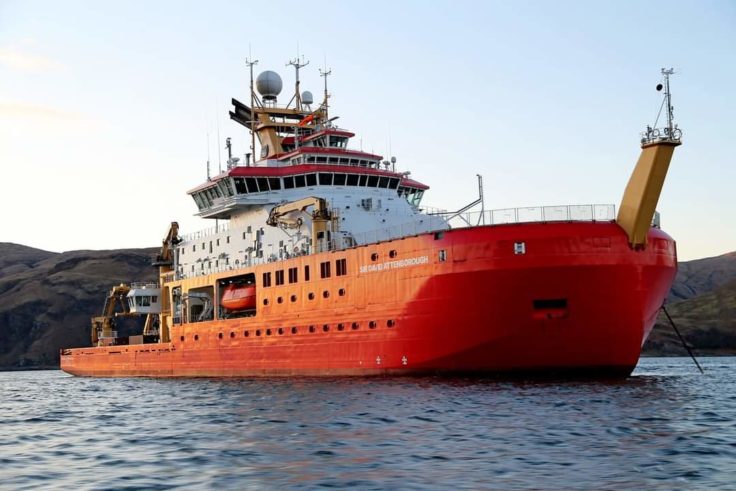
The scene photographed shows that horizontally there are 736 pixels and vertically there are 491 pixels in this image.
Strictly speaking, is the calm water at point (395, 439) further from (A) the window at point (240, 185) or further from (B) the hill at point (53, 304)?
(B) the hill at point (53, 304)

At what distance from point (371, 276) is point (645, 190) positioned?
10.8 meters

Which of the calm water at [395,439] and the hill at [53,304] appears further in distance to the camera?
the hill at [53,304]

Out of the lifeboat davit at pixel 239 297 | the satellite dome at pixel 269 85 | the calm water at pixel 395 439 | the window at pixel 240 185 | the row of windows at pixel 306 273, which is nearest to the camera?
the calm water at pixel 395 439

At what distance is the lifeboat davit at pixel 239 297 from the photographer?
41656 mm

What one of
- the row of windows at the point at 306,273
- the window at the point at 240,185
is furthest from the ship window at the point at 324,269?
the window at the point at 240,185

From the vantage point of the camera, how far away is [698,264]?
173m

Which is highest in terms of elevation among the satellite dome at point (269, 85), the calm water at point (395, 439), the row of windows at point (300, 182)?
the satellite dome at point (269, 85)

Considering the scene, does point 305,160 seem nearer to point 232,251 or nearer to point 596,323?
point 232,251

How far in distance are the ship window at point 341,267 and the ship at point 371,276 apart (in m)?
0.09

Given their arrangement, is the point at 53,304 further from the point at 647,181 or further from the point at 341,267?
the point at 647,181

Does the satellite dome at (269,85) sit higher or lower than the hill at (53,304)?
higher

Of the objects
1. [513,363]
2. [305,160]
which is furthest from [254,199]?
[513,363]

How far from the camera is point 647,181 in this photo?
29344mm

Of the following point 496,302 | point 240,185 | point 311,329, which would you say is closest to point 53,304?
point 240,185
